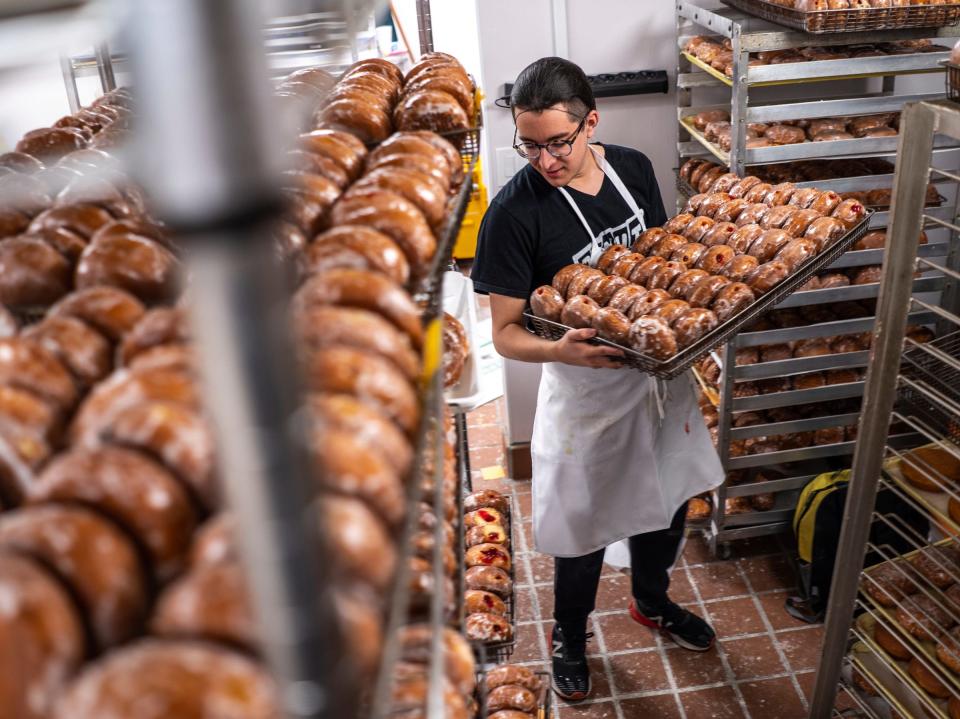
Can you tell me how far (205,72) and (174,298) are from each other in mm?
896

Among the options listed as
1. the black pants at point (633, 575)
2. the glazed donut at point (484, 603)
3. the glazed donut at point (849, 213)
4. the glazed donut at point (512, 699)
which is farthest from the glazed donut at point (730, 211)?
the glazed donut at point (512, 699)

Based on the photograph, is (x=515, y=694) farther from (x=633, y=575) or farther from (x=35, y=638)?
(x=35, y=638)

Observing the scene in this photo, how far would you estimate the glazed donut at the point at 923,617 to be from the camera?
2643 mm

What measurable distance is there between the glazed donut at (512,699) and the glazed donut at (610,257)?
1.45 m

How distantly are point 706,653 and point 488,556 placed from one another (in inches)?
50.4

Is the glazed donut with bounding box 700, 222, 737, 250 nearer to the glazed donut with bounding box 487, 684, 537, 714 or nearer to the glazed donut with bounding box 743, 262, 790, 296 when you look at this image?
the glazed donut with bounding box 743, 262, 790, 296

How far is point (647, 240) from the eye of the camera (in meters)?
3.14

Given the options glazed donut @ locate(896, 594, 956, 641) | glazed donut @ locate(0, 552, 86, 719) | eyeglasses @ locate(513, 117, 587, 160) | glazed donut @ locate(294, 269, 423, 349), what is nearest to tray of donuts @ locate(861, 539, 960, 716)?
glazed donut @ locate(896, 594, 956, 641)

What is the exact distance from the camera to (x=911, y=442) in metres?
4.05

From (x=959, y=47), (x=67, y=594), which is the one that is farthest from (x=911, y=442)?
(x=67, y=594)

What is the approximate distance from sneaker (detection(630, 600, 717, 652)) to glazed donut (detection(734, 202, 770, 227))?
161cm

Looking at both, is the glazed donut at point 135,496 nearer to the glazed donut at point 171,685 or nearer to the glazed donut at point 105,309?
the glazed donut at point 171,685

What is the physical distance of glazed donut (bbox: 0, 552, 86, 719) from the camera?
2.16 feet

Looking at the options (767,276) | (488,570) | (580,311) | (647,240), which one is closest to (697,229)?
(647,240)
